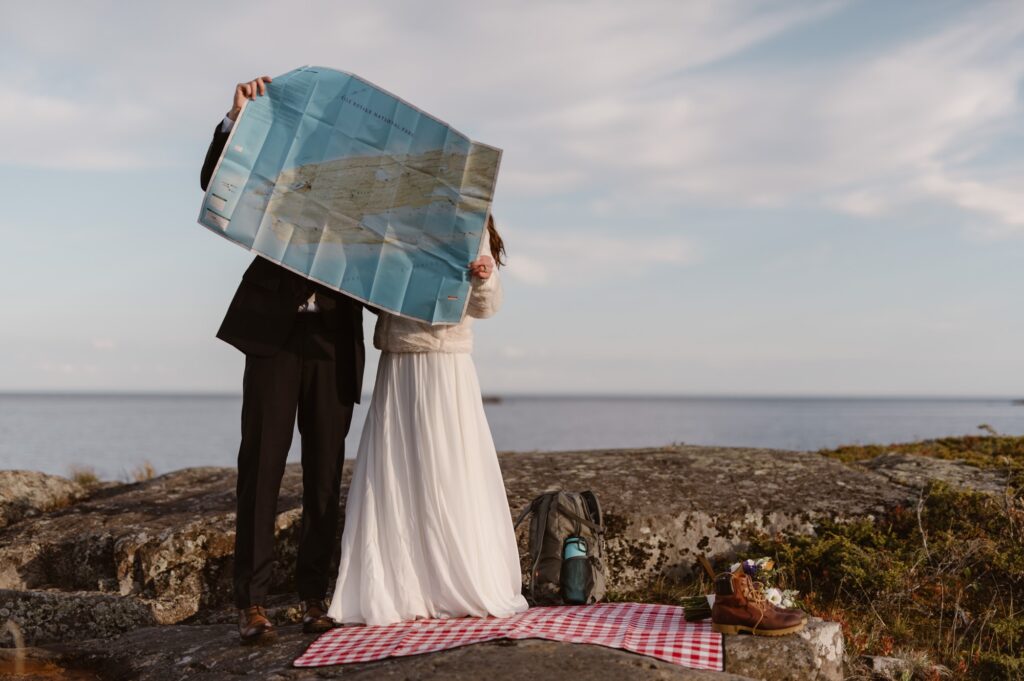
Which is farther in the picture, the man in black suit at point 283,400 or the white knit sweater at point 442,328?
the white knit sweater at point 442,328

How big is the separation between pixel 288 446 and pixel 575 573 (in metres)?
2.06

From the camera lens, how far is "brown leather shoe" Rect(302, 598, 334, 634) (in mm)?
5039

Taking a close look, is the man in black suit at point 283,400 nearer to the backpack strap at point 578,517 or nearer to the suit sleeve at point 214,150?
the suit sleeve at point 214,150

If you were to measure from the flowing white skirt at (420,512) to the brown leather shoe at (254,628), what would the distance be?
39 cm

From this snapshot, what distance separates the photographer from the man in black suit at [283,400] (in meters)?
4.98

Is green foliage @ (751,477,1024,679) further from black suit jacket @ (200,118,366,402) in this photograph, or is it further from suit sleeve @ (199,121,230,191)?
suit sleeve @ (199,121,230,191)

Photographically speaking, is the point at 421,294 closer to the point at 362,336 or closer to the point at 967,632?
the point at 362,336

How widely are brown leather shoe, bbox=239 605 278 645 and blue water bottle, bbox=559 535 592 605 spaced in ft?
6.16

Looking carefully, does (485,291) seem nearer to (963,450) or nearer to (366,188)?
(366,188)

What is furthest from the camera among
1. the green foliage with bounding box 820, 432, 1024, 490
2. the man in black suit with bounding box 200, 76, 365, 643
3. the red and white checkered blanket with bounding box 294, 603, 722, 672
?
the green foliage with bounding box 820, 432, 1024, 490

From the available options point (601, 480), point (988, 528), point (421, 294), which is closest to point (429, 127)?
point (421, 294)

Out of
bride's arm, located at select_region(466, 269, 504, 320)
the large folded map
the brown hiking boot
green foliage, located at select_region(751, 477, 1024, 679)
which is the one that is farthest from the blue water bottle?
the large folded map

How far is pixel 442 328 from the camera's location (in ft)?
17.0

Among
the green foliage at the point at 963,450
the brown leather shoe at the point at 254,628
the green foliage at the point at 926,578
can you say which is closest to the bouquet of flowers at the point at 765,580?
the green foliage at the point at 926,578
